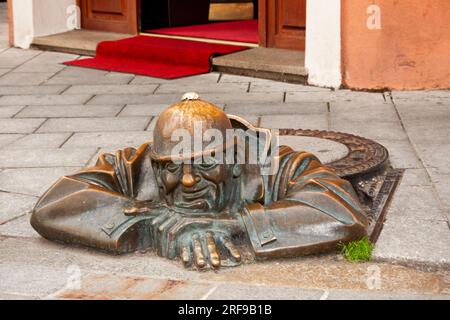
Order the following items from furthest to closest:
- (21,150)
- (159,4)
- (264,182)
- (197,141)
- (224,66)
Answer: (159,4), (224,66), (21,150), (264,182), (197,141)

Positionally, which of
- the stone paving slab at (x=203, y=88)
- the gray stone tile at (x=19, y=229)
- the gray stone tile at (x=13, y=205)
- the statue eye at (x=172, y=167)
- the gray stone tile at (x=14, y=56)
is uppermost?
the statue eye at (x=172, y=167)

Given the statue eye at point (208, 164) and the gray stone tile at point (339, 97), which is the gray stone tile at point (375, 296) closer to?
the statue eye at point (208, 164)

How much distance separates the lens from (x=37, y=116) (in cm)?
748

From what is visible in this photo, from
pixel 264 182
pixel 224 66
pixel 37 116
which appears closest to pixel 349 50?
pixel 224 66

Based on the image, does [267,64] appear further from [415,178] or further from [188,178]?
[188,178]

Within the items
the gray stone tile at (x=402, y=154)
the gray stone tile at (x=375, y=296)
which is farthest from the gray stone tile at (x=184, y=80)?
the gray stone tile at (x=375, y=296)

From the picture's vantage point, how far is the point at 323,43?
8109 mm

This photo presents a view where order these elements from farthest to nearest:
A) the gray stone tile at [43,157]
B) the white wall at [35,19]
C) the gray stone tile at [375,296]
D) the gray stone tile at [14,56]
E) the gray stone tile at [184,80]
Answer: the white wall at [35,19]
the gray stone tile at [14,56]
the gray stone tile at [184,80]
the gray stone tile at [43,157]
the gray stone tile at [375,296]

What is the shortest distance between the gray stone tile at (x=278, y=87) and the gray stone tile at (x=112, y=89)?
0.89m

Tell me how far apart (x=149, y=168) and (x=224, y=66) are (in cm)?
431

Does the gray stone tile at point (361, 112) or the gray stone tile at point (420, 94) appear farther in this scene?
the gray stone tile at point (420, 94)

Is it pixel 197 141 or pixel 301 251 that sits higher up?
pixel 197 141

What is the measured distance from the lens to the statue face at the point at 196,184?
432cm
